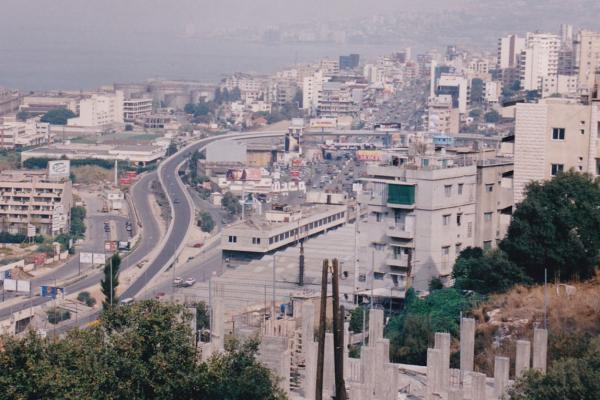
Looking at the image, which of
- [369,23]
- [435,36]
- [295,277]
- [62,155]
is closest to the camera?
[295,277]

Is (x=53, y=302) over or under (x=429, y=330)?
under

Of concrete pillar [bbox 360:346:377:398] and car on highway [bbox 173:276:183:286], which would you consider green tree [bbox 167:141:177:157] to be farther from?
concrete pillar [bbox 360:346:377:398]

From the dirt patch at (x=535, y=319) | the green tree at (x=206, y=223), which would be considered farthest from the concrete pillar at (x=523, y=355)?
the green tree at (x=206, y=223)

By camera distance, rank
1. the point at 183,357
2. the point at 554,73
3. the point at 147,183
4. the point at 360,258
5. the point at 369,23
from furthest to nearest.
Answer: the point at 369,23 → the point at 554,73 → the point at 147,183 → the point at 360,258 → the point at 183,357

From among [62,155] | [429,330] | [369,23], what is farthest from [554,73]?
[429,330]

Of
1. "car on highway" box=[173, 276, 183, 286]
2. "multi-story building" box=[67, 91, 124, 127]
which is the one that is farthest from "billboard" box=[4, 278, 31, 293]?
"multi-story building" box=[67, 91, 124, 127]

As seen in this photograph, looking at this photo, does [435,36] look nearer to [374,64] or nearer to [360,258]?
[374,64]

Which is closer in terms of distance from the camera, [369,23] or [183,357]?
[183,357]
